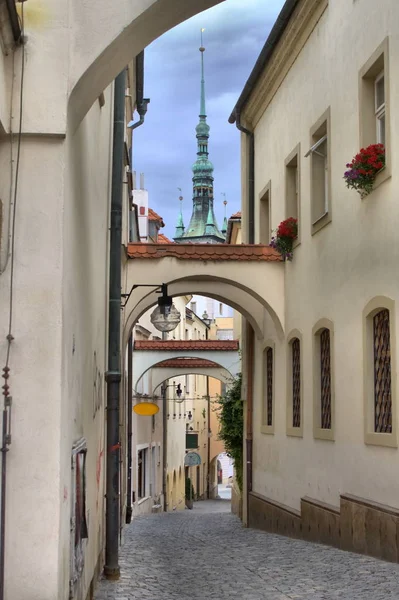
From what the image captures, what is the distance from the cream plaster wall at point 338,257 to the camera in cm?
1141

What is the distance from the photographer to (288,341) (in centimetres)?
1705

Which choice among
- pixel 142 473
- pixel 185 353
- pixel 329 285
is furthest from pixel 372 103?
pixel 142 473

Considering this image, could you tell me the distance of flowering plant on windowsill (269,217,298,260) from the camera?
16609mm

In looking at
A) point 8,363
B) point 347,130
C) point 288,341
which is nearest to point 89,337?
point 8,363

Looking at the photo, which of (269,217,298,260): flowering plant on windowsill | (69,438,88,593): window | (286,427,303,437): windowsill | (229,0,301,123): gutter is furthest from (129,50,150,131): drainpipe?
(69,438,88,593): window

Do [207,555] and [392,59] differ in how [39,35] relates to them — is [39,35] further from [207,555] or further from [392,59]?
[207,555]

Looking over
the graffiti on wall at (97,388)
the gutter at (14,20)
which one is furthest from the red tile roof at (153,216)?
the gutter at (14,20)

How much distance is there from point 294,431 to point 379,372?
4.75 meters

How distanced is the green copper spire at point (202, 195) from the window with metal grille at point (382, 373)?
92288 mm

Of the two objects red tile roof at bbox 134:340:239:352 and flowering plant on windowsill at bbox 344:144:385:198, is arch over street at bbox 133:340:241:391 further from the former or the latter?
flowering plant on windowsill at bbox 344:144:385:198

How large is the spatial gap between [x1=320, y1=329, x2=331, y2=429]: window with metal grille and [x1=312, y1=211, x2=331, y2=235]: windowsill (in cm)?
158

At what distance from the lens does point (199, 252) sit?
1739 centimetres

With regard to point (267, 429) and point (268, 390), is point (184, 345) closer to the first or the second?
point (268, 390)

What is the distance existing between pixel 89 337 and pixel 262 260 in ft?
29.9
